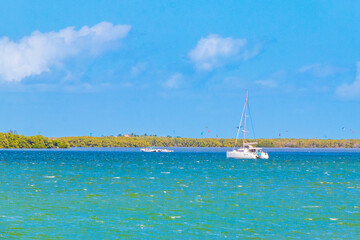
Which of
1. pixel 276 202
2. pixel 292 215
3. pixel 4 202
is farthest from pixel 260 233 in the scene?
pixel 4 202

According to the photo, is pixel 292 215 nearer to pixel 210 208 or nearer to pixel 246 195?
pixel 210 208

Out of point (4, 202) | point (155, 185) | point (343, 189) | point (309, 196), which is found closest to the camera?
point (4, 202)

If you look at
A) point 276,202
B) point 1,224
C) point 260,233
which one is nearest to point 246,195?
point 276,202

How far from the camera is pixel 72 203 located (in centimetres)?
5056

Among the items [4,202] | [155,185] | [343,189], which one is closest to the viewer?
[4,202]

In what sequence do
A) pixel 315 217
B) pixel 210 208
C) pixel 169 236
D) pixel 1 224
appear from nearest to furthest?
pixel 169 236 → pixel 1 224 → pixel 315 217 → pixel 210 208

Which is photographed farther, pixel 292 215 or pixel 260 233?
pixel 292 215

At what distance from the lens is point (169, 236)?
35.3 meters

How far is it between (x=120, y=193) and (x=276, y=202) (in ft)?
58.3

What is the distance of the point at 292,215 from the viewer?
4378cm

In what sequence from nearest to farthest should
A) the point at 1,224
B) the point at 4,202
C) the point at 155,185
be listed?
1. the point at 1,224
2. the point at 4,202
3. the point at 155,185

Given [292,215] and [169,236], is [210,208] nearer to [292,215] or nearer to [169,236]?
[292,215]

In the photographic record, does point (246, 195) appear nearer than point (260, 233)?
No

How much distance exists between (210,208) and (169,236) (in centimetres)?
1280
